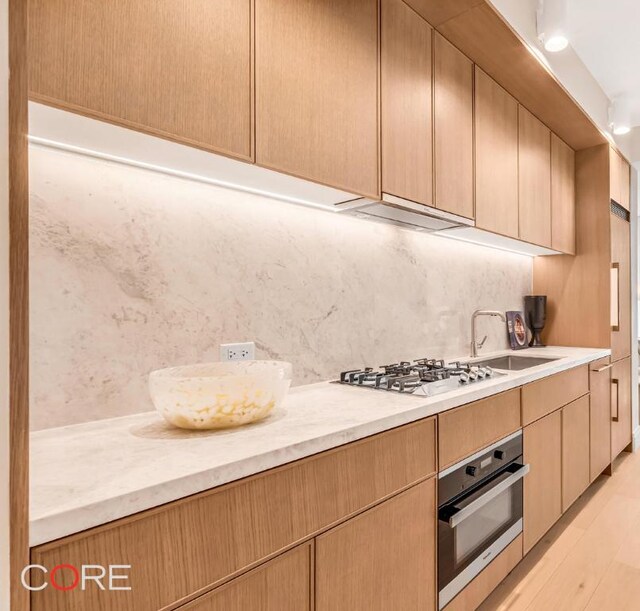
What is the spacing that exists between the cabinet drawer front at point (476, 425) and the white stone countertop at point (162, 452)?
6 cm

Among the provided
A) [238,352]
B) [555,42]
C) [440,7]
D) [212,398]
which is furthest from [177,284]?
[555,42]

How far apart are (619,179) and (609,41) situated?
45.3 inches

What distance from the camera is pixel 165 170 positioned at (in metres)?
1.29

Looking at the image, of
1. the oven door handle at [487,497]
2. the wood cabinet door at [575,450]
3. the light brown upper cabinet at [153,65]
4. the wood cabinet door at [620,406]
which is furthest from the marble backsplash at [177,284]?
the wood cabinet door at [620,406]

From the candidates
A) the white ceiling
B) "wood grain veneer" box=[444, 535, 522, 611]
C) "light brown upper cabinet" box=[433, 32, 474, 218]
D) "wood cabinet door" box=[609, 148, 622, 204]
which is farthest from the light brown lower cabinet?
"wood cabinet door" box=[609, 148, 622, 204]

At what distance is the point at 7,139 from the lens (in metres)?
0.56

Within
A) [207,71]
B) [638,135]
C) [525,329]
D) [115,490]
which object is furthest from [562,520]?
[638,135]

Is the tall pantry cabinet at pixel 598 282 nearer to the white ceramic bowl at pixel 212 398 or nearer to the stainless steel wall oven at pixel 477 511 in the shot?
the stainless steel wall oven at pixel 477 511

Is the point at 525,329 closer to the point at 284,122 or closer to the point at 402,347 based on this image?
the point at 402,347

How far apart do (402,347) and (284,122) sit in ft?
4.22

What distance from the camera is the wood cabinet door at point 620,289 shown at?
10.6 feet

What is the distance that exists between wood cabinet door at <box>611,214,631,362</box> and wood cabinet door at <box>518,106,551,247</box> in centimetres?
82

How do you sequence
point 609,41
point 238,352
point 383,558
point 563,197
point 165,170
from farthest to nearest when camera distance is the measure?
point 563,197, point 609,41, point 238,352, point 165,170, point 383,558

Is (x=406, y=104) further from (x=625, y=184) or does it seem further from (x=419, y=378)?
(x=625, y=184)
